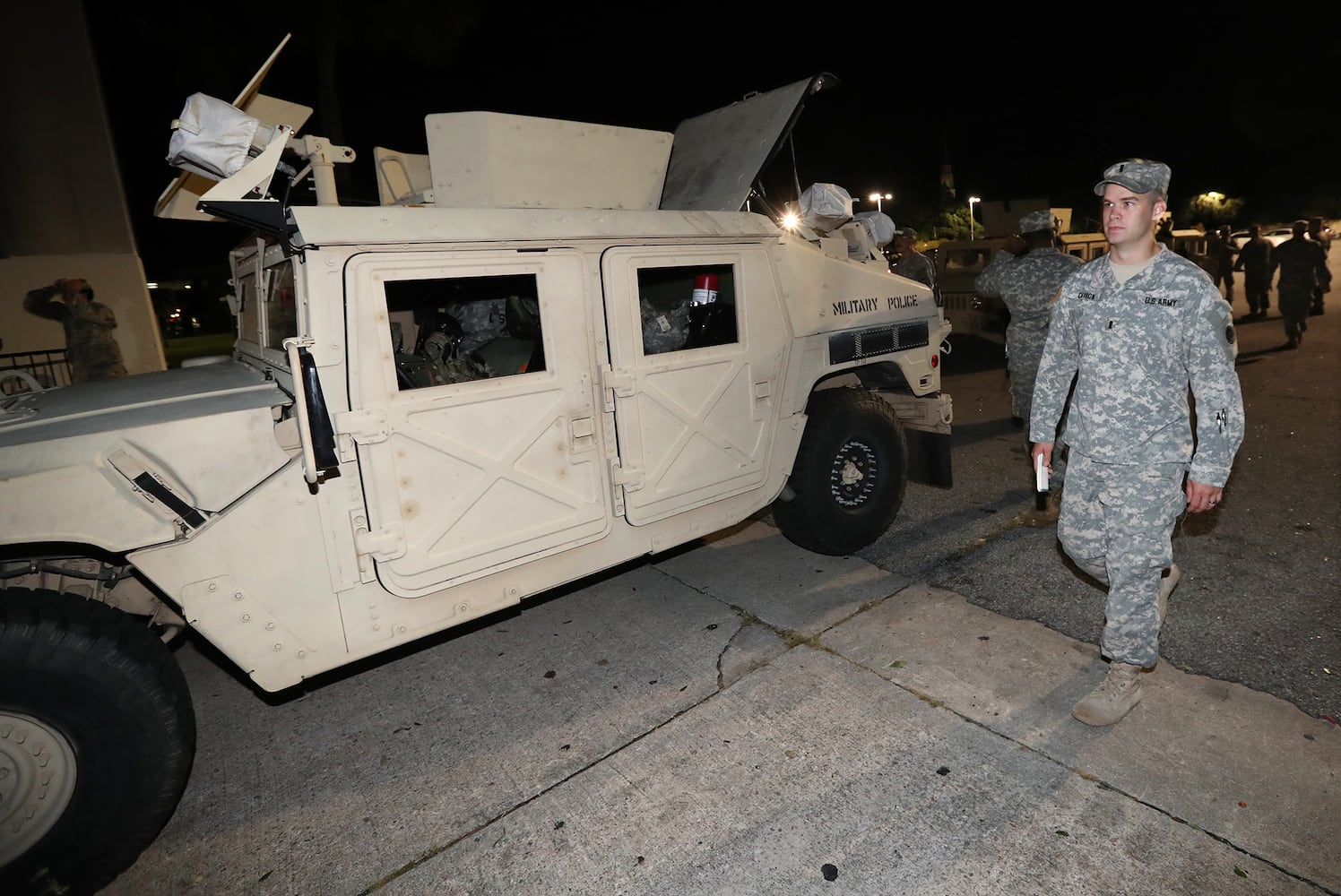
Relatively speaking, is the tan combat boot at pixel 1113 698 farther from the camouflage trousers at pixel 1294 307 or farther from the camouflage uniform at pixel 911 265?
the camouflage trousers at pixel 1294 307

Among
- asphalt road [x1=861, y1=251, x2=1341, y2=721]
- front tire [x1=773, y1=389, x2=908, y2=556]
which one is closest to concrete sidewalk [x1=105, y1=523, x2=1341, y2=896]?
asphalt road [x1=861, y1=251, x2=1341, y2=721]

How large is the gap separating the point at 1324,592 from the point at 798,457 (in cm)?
256

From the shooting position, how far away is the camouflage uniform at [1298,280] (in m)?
9.77

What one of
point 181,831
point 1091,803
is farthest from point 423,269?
point 1091,803

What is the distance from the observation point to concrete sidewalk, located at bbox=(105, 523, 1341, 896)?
2225mm

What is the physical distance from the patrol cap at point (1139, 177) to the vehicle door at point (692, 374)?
1495mm

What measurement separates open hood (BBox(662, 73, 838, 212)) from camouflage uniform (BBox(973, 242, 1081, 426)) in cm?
243

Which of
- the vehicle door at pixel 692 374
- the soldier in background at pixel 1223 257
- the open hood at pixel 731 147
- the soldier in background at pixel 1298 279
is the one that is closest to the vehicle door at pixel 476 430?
the vehicle door at pixel 692 374

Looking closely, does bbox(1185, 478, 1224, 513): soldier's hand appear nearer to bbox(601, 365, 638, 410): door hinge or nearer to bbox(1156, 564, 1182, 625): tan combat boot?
bbox(1156, 564, 1182, 625): tan combat boot

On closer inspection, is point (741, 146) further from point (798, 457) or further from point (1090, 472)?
point (1090, 472)

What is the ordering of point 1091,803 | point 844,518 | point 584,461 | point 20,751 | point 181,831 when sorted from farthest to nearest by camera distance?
point 844,518 → point 584,461 → point 181,831 → point 1091,803 → point 20,751

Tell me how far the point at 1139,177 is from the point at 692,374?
1.81 metres

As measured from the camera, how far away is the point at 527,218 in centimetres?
288

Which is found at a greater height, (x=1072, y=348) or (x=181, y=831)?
(x=1072, y=348)
